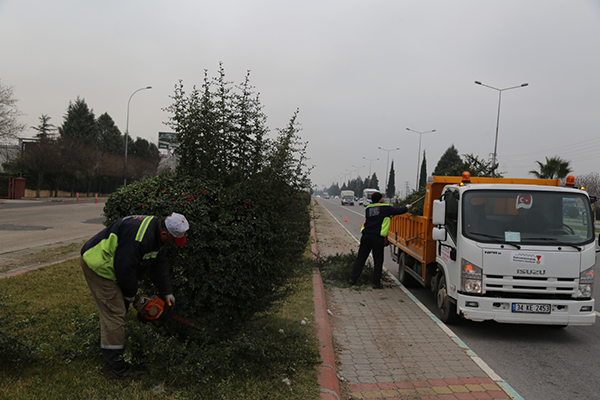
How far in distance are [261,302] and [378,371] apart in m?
1.58

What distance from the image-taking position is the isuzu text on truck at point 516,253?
584 centimetres

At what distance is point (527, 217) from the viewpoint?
6246 millimetres

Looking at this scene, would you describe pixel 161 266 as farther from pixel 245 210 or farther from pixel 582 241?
pixel 582 241

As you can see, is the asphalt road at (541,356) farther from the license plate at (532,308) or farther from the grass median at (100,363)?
the grass median at (100,363)

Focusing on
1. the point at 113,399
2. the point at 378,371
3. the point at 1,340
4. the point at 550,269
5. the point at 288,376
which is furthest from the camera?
the point at 550,269

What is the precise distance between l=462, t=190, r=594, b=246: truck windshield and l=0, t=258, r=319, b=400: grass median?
273 centimetres

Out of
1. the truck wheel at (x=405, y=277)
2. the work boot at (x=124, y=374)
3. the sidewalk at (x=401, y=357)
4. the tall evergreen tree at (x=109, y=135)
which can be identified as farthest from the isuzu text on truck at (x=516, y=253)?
the tall evergreen tree at (x=109, y=135)

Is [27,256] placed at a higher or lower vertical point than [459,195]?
lower

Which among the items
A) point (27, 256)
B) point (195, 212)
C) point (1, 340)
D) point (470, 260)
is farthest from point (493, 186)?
point (27, 256)

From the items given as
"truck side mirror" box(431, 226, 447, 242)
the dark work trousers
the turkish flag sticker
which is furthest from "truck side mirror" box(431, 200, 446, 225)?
the dark work trousers

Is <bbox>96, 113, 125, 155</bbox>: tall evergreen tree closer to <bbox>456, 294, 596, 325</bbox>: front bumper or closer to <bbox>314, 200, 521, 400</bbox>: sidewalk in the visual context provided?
<bbox>314, 200, 521, 400</bbox>: sidewalk

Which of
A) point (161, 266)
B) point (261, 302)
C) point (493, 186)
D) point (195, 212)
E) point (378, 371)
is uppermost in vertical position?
point (493, 186)

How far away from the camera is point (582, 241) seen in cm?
606

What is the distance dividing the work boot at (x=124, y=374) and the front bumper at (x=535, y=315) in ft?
13.5
